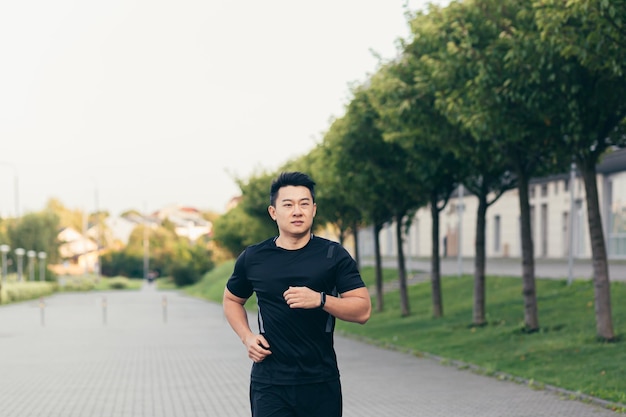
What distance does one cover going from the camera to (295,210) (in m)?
4.43

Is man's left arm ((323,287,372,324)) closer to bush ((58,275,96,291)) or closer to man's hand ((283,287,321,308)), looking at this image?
man's hand ((283,287,321,308))

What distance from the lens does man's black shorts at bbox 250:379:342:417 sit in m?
4.45

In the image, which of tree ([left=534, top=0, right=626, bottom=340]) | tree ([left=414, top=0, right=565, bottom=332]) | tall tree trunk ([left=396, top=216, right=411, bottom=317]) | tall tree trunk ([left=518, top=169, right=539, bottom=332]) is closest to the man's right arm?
tree ([left=534, top=0, right=626, bottom=340])

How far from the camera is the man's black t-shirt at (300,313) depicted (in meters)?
4.41

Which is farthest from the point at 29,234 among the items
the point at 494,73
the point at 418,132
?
the point at 494,73

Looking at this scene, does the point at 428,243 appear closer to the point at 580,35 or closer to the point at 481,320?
the point at 481,320

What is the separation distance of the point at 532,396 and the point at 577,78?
4.88 meters

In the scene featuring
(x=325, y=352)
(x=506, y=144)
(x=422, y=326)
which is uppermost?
(x=506, y=144)

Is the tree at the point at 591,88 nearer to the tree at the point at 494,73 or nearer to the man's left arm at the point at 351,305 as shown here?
the tree at the point at 494,73

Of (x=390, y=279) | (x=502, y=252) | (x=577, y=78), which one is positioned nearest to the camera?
(x=577, y=78)

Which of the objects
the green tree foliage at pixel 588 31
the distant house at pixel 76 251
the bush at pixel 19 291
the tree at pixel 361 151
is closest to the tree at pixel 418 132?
the tree at pixel 361 151

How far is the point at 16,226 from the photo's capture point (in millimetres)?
89000

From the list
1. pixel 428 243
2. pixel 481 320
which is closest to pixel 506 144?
pixel 481 320

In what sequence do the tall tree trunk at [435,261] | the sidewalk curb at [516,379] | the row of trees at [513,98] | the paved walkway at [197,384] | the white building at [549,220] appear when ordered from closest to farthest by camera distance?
the sidewalk curb at [516,379] → the paved walkway at [197,384] → the row of trees at [513,98] → the tall tree trunk at [435,261] → the white building at [549,220]
